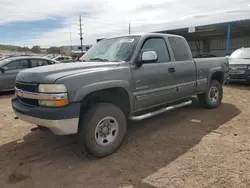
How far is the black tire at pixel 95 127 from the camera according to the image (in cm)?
320

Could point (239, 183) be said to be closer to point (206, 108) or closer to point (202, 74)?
point (202, 74)

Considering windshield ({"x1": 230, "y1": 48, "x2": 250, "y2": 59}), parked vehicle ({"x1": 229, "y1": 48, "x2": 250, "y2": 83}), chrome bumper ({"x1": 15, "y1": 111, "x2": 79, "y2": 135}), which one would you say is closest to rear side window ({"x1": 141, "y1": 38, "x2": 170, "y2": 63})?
chrome bumper ({"x1": 15, "y1": 111, "x2": 79, "y2": 135})

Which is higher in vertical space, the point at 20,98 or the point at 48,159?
the point at 20,98

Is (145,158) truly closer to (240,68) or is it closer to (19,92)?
(19,92)

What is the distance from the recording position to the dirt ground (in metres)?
2.82

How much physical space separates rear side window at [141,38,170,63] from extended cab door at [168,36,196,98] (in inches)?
8.3

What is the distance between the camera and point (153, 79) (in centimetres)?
404

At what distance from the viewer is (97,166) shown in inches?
126

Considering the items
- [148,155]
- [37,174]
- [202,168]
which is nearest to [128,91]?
[148,155]

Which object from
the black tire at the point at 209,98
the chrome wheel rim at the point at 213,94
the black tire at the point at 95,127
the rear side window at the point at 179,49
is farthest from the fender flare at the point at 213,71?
the black tire at the point at 95,127

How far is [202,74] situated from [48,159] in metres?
3.94

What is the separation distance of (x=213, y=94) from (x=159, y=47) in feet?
8.44

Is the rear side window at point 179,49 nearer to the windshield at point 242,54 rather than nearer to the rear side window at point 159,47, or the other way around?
the rear side window at point 159,47

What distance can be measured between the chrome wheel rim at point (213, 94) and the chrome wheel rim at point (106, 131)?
348cm
